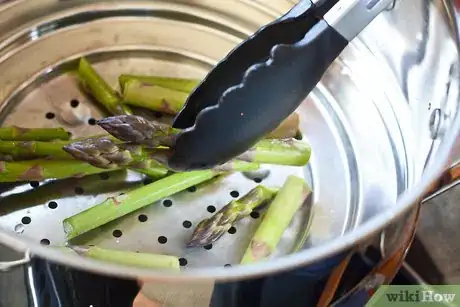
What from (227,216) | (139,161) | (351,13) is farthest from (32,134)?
(351,13)

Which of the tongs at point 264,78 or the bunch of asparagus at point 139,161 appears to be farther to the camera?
the bunch of asparagus at point 139,161

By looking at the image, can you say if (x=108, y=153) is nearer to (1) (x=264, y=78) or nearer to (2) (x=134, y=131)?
(2) (x=134, y=131)

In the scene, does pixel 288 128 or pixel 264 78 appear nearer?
pixel 264 78

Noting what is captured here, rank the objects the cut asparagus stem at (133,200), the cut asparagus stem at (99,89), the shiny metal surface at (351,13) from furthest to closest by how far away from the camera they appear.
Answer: the cut asparagus stem at (99,89), the cut asparagus stem at (133,200), the shiny metal surface at (351,13)

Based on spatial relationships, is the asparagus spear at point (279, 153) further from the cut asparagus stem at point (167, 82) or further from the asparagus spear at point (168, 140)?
the cut asparagus stem at point (167, 82)

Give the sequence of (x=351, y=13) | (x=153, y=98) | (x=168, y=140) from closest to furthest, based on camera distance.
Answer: (x=351, y=13), (x=168, y=140), (x=153, y=98)

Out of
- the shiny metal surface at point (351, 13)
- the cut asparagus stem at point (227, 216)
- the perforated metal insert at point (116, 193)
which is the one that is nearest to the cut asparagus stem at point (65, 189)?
the perforated metal insert at point (116, 193)

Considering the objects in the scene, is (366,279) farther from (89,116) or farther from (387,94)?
(89,116)

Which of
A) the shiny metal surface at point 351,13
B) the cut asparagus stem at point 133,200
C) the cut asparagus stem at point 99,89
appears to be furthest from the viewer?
the cut asparagus stem at point 99,89
